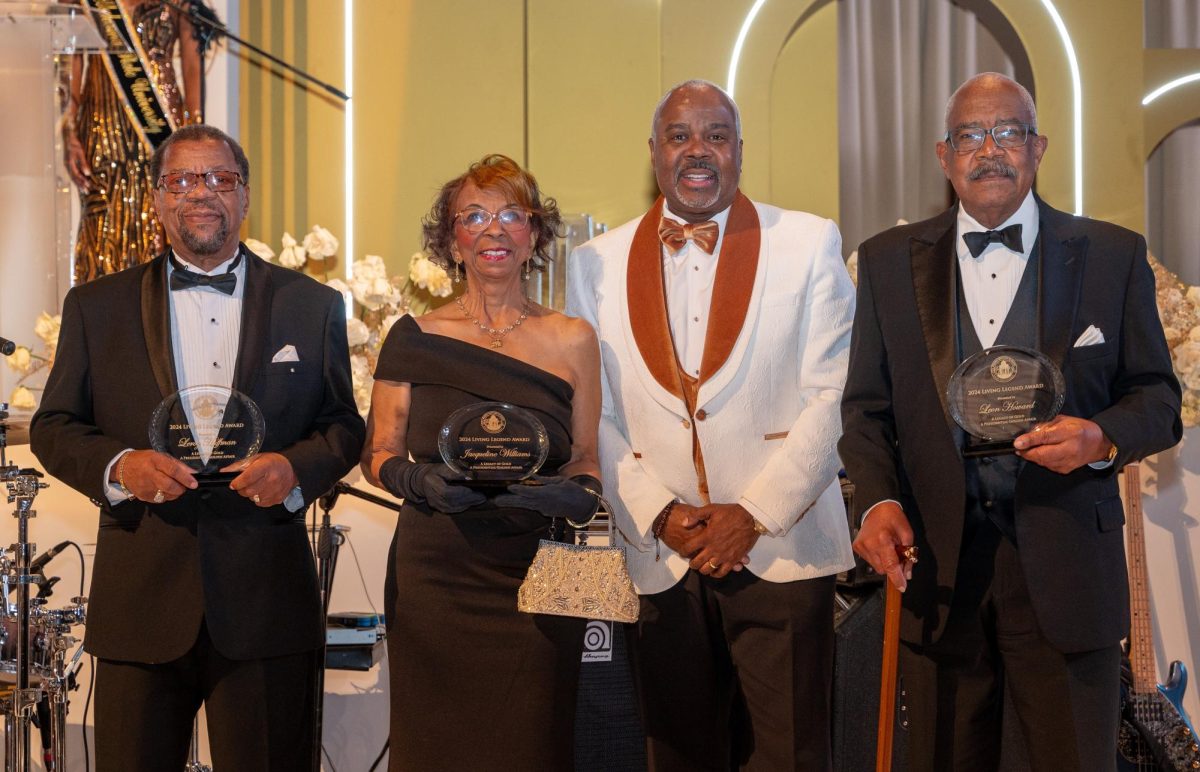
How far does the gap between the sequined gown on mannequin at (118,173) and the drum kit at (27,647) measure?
4.81ft

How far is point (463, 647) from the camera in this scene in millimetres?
3203

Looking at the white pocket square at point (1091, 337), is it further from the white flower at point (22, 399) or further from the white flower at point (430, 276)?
the white flower at point (22, 399)

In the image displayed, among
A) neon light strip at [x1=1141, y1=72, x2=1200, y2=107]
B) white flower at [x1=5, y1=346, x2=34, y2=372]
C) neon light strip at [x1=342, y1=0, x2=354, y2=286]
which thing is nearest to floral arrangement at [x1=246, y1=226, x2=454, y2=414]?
neon light strip at [x1=342, y1=0, x2=354, y2=286]

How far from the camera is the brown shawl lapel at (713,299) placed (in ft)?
10.7

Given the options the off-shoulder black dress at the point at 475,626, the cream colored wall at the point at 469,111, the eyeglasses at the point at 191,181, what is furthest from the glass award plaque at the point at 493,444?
the cream colored wall at the point at 469,111

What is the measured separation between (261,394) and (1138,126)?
3.91 m

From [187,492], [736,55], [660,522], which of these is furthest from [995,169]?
[736,55]

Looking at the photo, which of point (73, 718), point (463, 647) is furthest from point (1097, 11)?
point (73, 718)

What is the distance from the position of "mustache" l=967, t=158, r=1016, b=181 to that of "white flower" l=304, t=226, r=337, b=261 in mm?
2892

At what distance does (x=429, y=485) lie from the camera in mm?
3021

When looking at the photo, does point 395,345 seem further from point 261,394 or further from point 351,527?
point 351,527

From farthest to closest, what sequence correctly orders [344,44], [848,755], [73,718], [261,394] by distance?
[344,44]
[73,718]
[848,755]
[261,394]

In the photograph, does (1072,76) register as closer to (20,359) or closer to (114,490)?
(114,490)

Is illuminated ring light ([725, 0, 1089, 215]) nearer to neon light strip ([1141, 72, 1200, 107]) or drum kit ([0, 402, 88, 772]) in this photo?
neon light strip ([1141, 72, 1200, 107])
